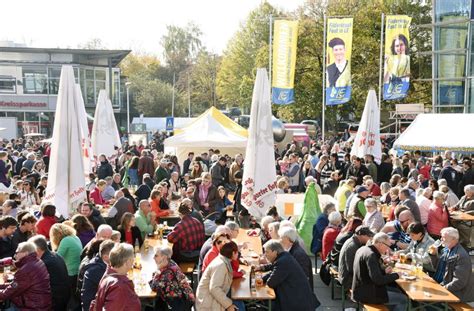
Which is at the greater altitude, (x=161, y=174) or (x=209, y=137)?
(x=209, y=137)

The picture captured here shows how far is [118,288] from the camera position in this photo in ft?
17.5

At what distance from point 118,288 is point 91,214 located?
4205mm

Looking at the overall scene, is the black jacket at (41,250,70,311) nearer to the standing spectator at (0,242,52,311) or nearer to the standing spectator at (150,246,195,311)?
the standing spectator at (0,242,52,311)

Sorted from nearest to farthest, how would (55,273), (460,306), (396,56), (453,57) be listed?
(55,273), (460,306), (396,56), (453,57)

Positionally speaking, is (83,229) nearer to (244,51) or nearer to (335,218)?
(335,218)

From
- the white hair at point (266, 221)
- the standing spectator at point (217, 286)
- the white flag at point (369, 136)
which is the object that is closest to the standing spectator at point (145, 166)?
Answer: the white flag at point (369, 136)

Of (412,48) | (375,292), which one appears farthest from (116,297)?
(412,48)

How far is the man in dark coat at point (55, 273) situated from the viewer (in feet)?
21.7

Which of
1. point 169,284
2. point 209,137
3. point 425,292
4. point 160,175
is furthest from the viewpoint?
point 209,137

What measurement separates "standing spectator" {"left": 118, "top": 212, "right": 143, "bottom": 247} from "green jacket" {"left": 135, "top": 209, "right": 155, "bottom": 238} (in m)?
0.60

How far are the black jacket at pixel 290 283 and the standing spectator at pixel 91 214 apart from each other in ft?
12.4

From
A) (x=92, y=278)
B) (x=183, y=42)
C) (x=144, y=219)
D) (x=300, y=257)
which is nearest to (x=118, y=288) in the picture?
(x=92, y=278)

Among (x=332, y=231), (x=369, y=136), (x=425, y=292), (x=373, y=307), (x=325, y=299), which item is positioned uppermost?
(x=369, y=136)

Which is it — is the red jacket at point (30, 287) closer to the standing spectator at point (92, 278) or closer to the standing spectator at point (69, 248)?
the standing spectator at point (92, 278)
